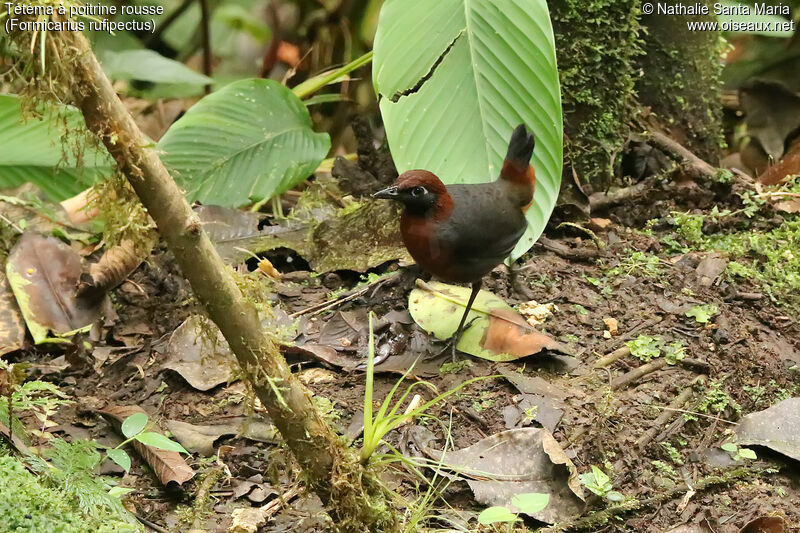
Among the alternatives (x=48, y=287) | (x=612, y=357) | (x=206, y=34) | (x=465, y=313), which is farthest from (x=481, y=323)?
(x=206, y=34)

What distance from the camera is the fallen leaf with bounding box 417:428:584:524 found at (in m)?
2.47

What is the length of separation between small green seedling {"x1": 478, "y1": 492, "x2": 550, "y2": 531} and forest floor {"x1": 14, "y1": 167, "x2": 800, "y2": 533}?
0.20 meters

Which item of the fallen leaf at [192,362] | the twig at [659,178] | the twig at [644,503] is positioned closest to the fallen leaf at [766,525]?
the twig at [644,503]

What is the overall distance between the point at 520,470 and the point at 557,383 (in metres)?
0.56

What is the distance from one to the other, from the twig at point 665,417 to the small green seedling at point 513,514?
0.68 m

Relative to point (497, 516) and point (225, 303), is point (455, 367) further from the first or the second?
point (225, 303)

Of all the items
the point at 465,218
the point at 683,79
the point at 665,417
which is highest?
the point at 683,79

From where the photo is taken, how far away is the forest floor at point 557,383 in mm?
2486

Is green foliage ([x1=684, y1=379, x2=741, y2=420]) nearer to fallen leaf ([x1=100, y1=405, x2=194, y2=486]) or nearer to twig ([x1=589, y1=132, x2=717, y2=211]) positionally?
twig ([x1=589, y1=132, x2=717, y2=211])

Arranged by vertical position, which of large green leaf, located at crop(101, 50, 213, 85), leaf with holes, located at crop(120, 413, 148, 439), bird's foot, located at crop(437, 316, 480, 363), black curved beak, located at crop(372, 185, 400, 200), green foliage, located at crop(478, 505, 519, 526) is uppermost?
large green leaf, located at crop(101, 50, 213, 85)

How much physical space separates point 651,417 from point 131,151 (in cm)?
205

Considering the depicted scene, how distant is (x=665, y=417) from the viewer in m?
2.88

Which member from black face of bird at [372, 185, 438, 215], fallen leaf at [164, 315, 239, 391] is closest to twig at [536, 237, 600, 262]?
black face of bird at [372, 185, 438, 215]

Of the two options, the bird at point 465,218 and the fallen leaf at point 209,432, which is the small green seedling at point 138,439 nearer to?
the fallen leaf at point 209,432
